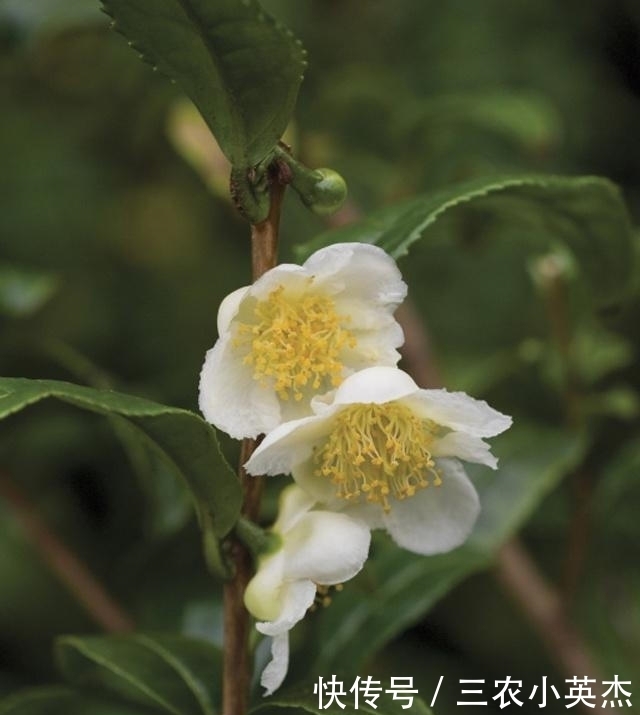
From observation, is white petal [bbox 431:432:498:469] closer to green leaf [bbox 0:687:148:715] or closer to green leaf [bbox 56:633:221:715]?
green leaf [bbox 56:633:221:715]

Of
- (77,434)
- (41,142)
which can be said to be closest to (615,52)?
(41,142)

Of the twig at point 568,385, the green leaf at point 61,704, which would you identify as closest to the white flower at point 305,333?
the green leaf at point 61,704

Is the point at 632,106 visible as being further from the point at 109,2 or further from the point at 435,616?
the point at 109,2

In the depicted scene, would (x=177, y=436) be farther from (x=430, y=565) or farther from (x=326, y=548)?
(x=430, y=565)

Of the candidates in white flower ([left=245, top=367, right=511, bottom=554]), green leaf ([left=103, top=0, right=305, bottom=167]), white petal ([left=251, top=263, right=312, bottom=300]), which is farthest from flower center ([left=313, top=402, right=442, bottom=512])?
green leaf ([left=103, top=0, right=305, bottom=167])

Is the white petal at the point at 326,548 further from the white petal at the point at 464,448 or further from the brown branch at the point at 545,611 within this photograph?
the brown branch at the point at 545,611

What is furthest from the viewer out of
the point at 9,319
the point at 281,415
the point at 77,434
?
the point at 77,434

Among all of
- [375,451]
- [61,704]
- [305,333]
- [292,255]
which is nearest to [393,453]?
[375,451]
